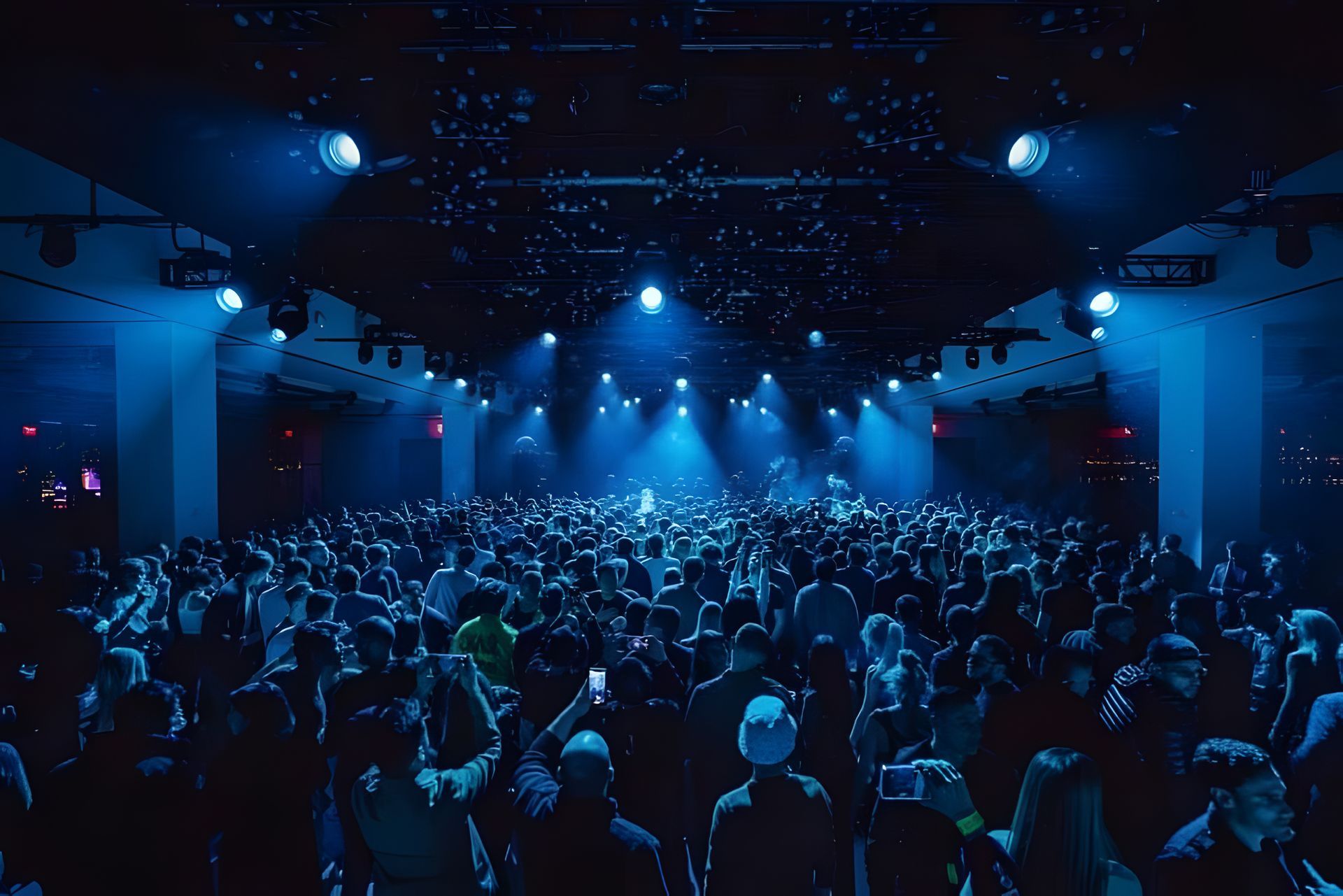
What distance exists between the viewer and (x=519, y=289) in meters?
10.2

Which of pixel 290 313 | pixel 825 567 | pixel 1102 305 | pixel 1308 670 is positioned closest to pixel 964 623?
pixel 825 567

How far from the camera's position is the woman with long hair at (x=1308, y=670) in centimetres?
405

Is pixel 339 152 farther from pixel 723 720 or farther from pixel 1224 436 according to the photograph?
pixel 1224 436

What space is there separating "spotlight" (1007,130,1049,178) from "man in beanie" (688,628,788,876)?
338cm

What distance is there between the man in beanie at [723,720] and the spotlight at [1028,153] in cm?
338

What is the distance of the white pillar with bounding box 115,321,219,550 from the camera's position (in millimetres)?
9211

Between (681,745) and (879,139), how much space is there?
175 inches

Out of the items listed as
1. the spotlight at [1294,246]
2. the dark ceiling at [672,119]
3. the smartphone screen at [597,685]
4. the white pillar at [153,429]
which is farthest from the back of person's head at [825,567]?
the white pillar at [153,429]

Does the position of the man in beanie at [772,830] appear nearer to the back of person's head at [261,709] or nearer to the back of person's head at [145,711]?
the back of person's head at [261,709]

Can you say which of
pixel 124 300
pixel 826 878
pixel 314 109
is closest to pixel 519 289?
pixel 124 300

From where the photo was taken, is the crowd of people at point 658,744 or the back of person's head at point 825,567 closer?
the crowd of people at point 658,744

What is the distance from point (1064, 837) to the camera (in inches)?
99.7

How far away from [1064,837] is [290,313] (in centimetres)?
803

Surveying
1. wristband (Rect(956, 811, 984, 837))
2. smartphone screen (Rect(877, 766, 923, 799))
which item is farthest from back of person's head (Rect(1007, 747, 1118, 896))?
smartphone screen (Rect(877, 766, 923, 799))
